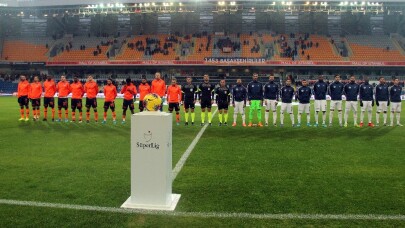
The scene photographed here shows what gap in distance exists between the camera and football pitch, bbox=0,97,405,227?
4816 mm

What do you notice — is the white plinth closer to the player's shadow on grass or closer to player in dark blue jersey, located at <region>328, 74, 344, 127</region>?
the player's shadow on grass

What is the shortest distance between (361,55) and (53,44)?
36692 millimetres

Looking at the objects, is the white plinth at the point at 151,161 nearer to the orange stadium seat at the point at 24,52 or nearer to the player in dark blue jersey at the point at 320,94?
the player in dark blue jersey at the point at 320,94

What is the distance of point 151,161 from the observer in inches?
205

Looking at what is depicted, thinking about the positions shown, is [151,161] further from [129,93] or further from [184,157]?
[129,93]

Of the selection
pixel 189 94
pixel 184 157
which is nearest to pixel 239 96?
pixel 189 94

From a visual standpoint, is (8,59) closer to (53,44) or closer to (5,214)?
(53,44)

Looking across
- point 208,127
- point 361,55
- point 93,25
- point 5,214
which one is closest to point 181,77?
point 93,25

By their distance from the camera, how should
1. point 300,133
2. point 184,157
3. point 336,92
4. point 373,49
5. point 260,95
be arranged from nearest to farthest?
point 184,157 → point 300,133 → point 260,95 → point 336,92 → point 373,49

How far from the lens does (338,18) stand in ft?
153

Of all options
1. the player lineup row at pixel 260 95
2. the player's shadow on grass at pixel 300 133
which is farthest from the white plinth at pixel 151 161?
the player lineup row at pixel 260 95

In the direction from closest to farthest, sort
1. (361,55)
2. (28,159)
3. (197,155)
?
(28,159) < (197,155) < (361,55)

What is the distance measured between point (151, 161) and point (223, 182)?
1782 mm

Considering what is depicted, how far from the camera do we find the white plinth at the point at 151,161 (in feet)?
16.8
